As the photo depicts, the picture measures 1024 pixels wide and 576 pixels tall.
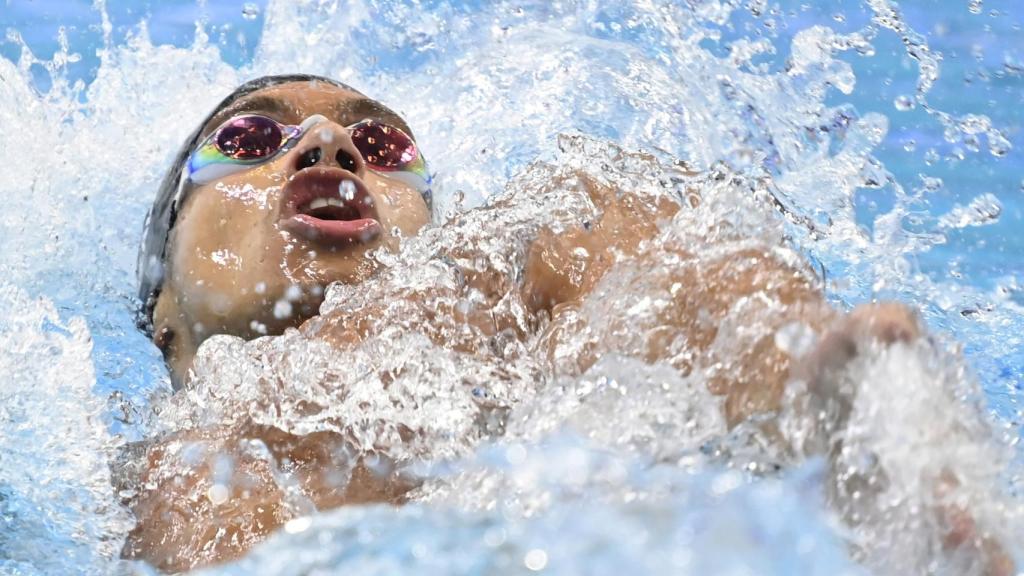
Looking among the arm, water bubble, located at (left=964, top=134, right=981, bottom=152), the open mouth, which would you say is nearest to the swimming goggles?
the open mouth

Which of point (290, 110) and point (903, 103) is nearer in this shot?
point (290, 110)

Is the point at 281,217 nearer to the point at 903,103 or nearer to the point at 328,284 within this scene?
the point at 328,284

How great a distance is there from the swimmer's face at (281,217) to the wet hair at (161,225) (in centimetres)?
3

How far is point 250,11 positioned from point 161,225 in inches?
107

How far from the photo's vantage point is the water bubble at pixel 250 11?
4.13 m

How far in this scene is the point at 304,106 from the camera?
1682 millimetres

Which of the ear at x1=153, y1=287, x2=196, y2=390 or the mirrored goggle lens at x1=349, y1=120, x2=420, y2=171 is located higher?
the mirrored goggle lens at x1=349, y1=120, x2=420, y2=171

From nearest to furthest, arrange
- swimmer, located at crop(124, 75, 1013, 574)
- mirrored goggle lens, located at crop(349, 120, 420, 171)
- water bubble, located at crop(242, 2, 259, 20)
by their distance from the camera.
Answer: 1. swimmer, located at crop(124, 75, 1013, 574)
2. mirrored goggle lens, located at crop(349, 120, 420, 171)
3. water bubble, located at crop(242, 2, 259, 20)

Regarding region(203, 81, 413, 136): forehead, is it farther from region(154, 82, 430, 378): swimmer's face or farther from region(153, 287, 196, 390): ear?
region(153, 287, 196, 390): ear

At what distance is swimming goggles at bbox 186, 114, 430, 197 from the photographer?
161cm

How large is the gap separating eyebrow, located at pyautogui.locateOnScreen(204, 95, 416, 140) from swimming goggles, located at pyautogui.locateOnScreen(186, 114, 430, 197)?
3 cm

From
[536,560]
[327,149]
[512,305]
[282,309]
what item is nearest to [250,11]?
[327,149]

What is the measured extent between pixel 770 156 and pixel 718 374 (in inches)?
64.4

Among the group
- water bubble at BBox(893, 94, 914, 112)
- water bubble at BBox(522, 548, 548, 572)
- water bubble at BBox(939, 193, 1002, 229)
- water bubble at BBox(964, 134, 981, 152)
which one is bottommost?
water bubble at BBox(964, 134, 981, 152)
